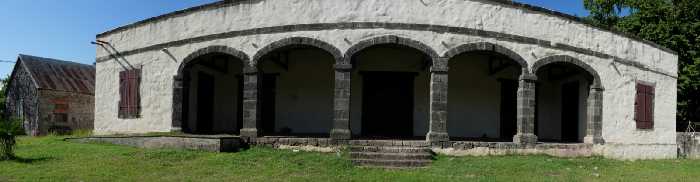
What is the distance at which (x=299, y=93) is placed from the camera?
556 inches

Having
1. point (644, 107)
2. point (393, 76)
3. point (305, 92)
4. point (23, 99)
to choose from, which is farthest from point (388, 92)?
point (23, 99)

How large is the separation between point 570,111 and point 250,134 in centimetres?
831

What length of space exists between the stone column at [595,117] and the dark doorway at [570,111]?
4.33 ft

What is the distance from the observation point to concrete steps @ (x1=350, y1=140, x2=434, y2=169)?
32.3 feet

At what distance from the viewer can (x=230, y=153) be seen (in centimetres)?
1054

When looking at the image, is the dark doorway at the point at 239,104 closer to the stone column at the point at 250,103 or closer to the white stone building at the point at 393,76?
the white stone building at the point at 393,76

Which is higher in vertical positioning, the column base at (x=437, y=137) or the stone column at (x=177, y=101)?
the stone column at (x=177, y=101)

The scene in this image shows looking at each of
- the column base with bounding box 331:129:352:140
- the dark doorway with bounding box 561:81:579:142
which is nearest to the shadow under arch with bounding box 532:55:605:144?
the dark doorway with bounding box 561:81:579:142

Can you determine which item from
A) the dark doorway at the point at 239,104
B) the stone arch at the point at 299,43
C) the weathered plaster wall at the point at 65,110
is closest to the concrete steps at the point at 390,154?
the stone arch at the point at 299,43

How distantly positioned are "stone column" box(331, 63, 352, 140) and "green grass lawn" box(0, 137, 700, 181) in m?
0.67

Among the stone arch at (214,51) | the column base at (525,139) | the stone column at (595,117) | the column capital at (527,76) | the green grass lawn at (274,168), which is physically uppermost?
the stone arch at (214,51)

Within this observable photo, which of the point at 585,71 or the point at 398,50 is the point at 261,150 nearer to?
the point at 398,50

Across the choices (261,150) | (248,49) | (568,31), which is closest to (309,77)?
(248,49)

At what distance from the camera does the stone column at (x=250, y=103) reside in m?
11.7
